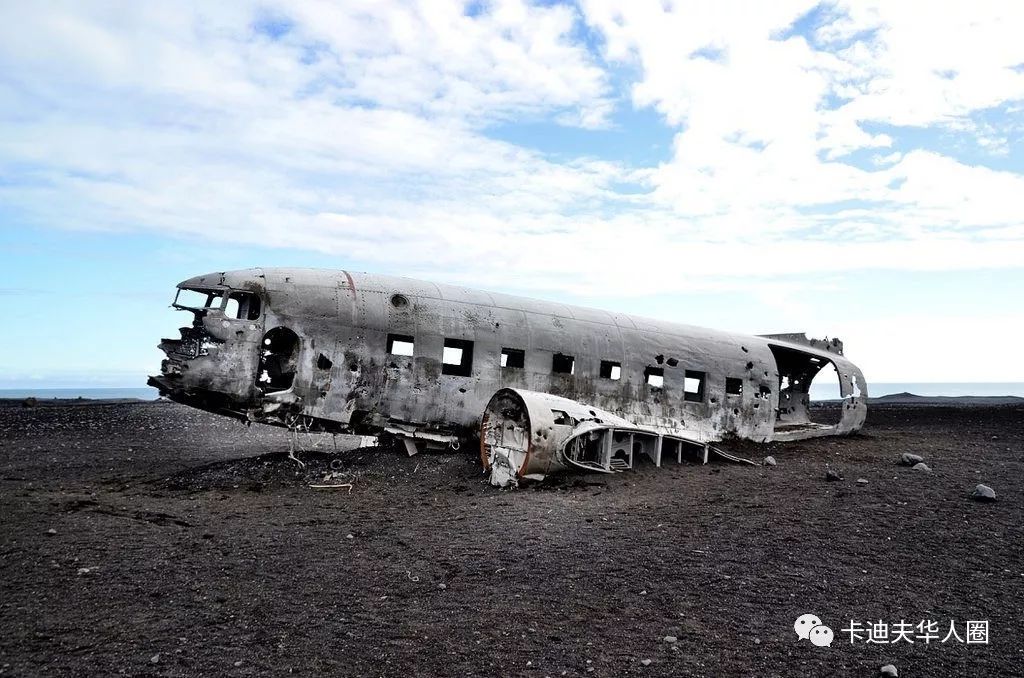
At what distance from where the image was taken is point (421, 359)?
14.4m

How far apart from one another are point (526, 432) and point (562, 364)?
354 centimetres

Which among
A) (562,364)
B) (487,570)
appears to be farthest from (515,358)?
(487,570)

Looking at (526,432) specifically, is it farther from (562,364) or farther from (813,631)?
(813,631)

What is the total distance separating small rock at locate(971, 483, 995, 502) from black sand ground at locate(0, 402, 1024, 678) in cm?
36

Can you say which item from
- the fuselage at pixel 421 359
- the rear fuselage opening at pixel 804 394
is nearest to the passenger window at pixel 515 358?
the fuselage at pixel 421 359


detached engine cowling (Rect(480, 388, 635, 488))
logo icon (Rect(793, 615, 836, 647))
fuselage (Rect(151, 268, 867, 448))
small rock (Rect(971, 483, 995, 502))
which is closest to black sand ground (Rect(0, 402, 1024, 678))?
logo icon (Rect(793, 615, 836, 647))

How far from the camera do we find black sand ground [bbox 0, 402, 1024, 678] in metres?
6.31

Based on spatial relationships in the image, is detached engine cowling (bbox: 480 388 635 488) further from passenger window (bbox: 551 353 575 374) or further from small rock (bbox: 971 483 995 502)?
small rock (bbox: 971 483 995 502)

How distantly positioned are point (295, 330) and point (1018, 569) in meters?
12.1

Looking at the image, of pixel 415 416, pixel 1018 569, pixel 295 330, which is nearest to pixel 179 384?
pixel 295 330

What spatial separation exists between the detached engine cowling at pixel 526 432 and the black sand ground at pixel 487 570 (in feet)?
1.52

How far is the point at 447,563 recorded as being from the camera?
8672mm

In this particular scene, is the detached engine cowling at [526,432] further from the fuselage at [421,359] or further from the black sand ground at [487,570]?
the fuselage at [421,359]

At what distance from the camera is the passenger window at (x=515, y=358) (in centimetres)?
1538
